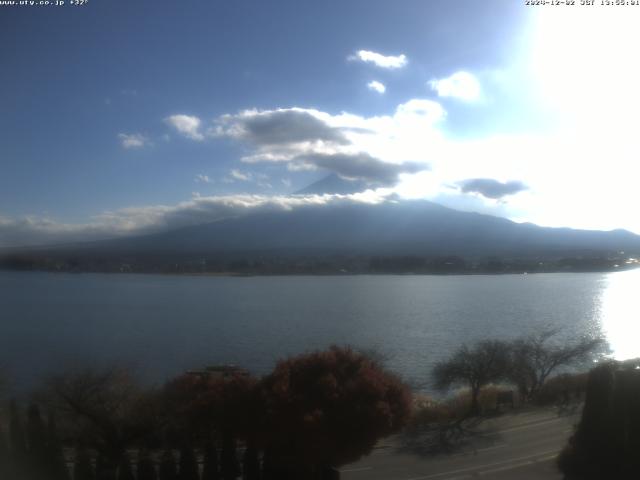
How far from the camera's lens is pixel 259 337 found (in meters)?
19.5

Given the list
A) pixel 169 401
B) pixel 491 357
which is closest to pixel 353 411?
pixel 169 401

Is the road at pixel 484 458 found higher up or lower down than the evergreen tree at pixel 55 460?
lower down

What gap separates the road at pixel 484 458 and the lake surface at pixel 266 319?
17.2 feet

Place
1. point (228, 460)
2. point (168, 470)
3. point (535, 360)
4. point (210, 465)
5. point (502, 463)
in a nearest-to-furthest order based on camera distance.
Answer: point (168, 470)
point (210, 465)
point (228, 460)
point (502, 463)
point (535, 360)

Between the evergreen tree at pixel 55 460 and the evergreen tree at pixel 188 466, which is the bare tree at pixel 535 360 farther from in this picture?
the evergreen tree at pixel 55 460

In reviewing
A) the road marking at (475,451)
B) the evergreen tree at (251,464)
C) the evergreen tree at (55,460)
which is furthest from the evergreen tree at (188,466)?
the road marking at (475,451)

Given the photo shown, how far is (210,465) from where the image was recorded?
21.3 feet

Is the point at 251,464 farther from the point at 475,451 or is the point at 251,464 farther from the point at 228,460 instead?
the point at 475,451

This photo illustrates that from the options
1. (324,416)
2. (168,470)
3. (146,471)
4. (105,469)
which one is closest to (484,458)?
(324,416)

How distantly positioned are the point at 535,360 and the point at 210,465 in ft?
34.4

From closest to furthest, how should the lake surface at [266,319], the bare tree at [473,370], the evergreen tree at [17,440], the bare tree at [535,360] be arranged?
the evergreen tree at [17,440] < the bare tree at [473,370] < the bare tree at [535,360] < the lake surface at [266,319]

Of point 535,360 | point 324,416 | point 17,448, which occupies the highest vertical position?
point 324,416

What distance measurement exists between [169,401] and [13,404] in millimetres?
1906

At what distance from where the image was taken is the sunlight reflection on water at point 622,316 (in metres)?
18.4
